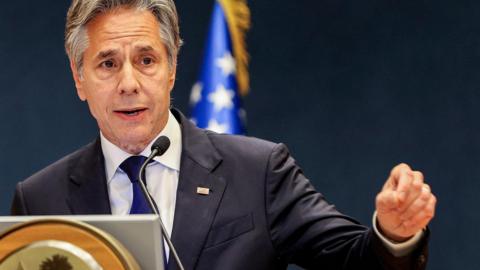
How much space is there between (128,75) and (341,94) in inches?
113

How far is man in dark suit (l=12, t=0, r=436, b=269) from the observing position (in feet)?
7.25

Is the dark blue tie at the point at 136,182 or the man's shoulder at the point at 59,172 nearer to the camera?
the dark blue tie at the point at 136,182

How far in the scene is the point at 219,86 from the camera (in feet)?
15.8

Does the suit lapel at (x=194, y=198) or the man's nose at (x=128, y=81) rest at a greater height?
the man's nose at (x=128, y=81)

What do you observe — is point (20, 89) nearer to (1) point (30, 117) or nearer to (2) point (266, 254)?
(1) point (30, 117)

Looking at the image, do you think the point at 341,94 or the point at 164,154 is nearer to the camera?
the point at 164,154

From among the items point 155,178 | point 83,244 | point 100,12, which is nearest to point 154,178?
point 155,178

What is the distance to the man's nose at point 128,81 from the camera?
7.37ft

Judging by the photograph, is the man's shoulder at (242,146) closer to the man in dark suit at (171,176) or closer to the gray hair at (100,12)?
the man in dark suit at (171,176)

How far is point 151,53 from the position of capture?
232 cm

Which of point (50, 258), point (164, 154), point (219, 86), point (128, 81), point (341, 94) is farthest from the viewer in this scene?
point (341, 94)

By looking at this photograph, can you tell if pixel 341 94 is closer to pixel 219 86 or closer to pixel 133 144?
pixel 219 86

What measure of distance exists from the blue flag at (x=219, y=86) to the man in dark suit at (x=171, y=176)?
230 centimetres

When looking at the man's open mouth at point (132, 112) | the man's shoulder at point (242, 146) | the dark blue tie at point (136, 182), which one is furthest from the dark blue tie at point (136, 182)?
the man's shoulder at point (242, 146)
